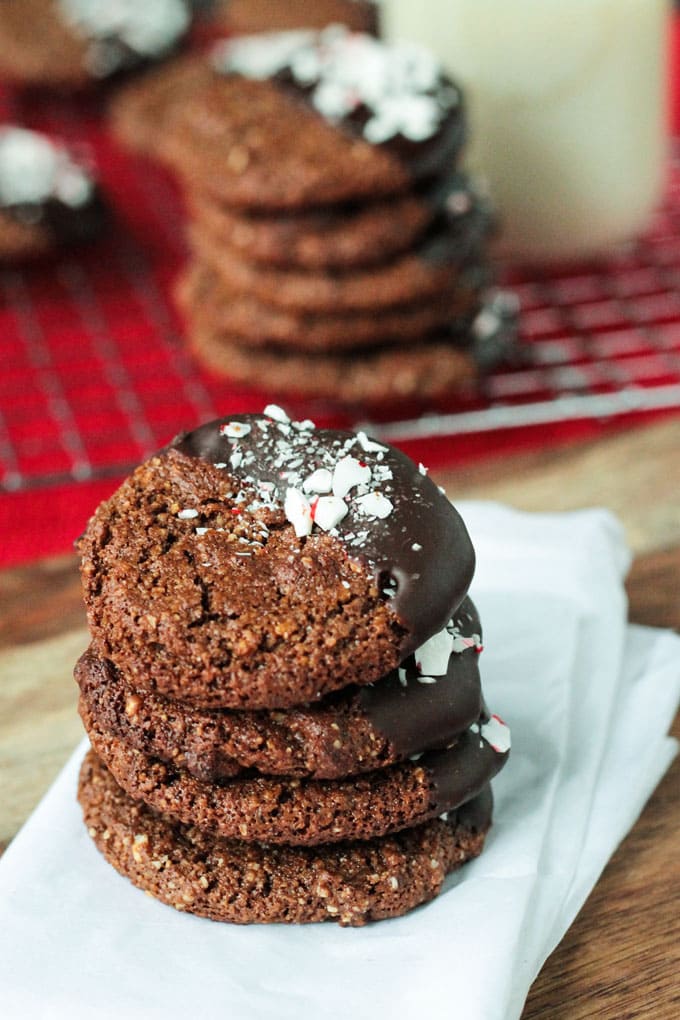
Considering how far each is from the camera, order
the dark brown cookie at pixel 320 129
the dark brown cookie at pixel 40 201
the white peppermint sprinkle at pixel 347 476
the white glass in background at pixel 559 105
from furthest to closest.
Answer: the dark brown cookie at pixel 40 201, the white glass in background at pixel 559 105, the dark brown cookie at pixel 320 129, the white peppermint sprinkle at pixel 347 476

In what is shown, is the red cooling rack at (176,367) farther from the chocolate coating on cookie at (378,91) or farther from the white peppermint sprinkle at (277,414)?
the white peppermint sprinkle at (277,414)

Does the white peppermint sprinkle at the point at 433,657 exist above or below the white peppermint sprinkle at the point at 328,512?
below

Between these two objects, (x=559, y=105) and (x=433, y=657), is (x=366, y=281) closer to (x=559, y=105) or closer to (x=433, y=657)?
(x=559, y=105)

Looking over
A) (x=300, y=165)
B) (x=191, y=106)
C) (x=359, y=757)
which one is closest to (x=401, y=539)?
(x=359, y=757)

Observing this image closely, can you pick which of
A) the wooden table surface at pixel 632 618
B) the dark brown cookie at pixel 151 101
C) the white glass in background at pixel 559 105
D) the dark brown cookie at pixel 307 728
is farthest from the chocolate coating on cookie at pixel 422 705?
the dark brown cookie at pixel 151 101

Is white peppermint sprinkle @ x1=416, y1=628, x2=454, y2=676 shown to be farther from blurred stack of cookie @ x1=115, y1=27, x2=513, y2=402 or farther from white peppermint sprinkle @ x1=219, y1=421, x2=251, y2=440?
blurred stack of cookie @ x1=115, y1=27, x2=513, y2=402

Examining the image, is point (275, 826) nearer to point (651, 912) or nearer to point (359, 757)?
point (359, 757)

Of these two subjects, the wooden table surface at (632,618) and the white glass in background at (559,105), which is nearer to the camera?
the wooden table surface at (632,618)
